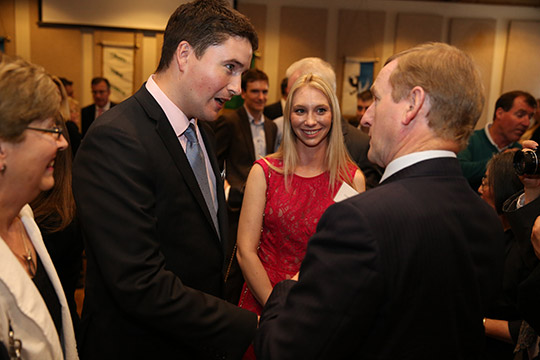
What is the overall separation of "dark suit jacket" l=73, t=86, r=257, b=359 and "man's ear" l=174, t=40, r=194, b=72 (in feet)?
0.52

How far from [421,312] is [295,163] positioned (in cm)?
134

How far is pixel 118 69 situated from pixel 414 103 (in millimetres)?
6790

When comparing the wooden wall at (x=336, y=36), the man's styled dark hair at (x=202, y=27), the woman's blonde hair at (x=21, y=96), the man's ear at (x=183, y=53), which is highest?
the wooden wall at (x=336, y=36)

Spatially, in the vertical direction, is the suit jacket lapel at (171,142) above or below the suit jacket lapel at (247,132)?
above

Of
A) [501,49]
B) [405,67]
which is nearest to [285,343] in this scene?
[405,67]

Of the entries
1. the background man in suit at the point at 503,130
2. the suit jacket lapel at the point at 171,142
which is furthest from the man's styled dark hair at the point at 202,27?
the background man in suit at the point at 503,130

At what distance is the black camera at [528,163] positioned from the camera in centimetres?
179

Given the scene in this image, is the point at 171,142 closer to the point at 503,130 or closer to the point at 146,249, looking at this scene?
the point at 146,249

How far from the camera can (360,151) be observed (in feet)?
9.77

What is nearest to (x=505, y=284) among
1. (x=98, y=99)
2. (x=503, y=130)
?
(x=503, y=130)

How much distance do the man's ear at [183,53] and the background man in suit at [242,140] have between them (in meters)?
1.61

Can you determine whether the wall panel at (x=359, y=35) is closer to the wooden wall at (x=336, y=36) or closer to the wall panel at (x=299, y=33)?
the wooden wall at (x=336, y=36)

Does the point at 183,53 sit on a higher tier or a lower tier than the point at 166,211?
higher

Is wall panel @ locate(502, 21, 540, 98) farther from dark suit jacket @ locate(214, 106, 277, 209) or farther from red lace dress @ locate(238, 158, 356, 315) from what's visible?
red lace dress @ locate(238, 158, 356, 315)
